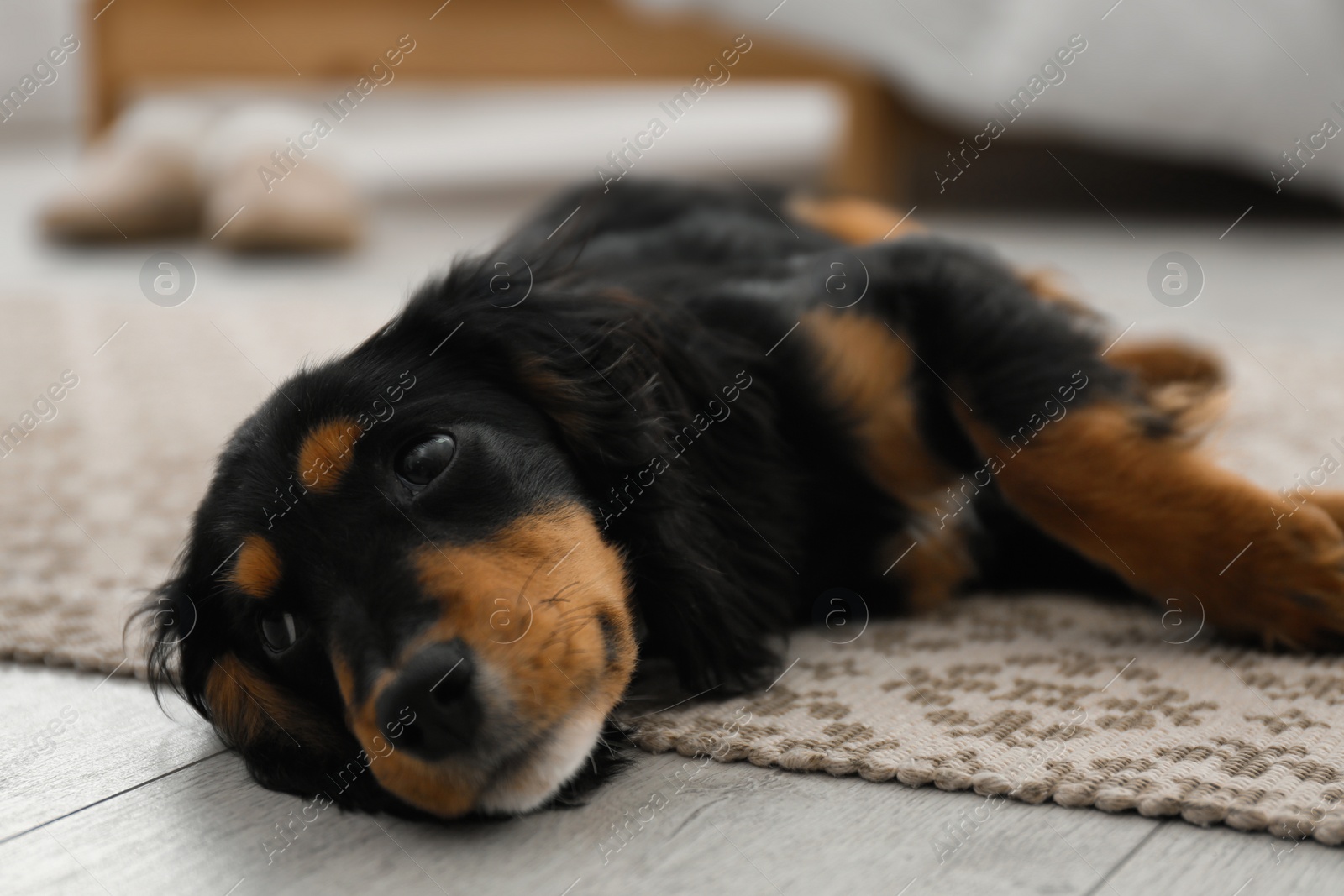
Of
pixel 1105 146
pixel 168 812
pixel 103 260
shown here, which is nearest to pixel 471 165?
pixel 103 260

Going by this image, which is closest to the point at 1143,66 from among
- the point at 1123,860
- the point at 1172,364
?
the point at 1172,364

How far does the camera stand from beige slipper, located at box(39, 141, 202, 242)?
544 centimetres

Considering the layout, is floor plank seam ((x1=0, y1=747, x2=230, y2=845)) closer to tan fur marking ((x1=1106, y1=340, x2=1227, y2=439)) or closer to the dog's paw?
the dog's paw

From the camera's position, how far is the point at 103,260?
5.24 m

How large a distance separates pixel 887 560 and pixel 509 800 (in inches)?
30.3

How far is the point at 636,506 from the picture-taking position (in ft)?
5.30

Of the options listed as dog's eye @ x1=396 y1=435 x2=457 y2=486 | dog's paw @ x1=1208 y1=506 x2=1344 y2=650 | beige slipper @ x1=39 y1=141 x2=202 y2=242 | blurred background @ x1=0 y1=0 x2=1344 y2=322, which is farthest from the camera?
beige slipper @ x1=39 y1=141 x2=202 y2=242

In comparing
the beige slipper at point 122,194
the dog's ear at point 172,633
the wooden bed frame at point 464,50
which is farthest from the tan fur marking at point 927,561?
the beige slipper at point 122,194

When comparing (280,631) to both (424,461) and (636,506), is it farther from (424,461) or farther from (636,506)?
(636,506)

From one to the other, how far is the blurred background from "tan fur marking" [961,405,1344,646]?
2.16 metres

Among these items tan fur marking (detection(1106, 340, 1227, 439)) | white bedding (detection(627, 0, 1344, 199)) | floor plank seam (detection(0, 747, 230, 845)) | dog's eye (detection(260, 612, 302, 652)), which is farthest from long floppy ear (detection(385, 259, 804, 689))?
white bedding (detection(627, 0, 1344, 199))

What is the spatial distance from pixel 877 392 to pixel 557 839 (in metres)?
0.80

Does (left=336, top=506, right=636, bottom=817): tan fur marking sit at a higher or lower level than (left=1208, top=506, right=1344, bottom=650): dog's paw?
lower

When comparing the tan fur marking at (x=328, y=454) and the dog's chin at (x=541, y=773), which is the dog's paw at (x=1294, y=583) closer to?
the dog's chin at (x=541, y=773)
